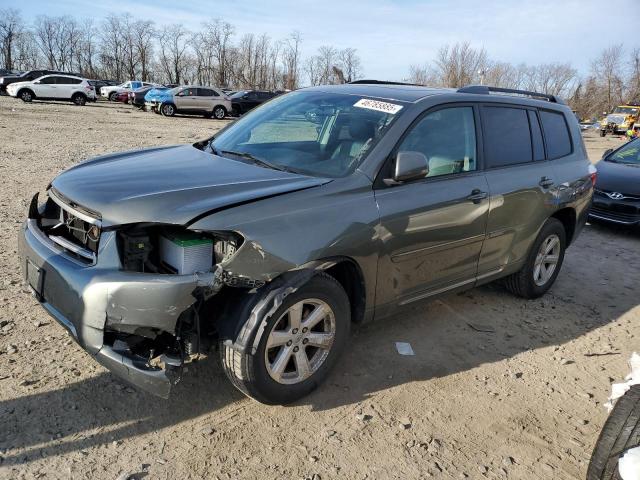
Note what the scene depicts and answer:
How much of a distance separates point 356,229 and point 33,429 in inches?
81.7

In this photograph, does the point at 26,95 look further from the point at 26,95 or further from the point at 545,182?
the point at 545,182

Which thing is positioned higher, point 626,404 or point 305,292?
point 305,292

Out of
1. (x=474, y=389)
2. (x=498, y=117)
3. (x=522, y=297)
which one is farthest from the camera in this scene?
(x=522, y=297)

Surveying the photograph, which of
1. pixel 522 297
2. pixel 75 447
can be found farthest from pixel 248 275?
pixel 522 297

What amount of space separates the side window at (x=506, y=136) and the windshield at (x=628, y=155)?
5.52m

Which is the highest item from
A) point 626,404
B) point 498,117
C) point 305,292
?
point 498,117

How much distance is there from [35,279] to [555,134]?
4585mm

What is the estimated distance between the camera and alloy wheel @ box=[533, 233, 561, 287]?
4996 millimetres

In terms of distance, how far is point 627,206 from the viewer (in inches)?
312

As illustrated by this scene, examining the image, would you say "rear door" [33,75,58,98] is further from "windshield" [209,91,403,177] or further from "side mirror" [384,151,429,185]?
"side mirror" [384,151,429,185]

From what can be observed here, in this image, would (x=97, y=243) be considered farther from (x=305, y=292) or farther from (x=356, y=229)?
(x=356, y=229)

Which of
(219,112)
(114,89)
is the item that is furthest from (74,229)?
(114,89)

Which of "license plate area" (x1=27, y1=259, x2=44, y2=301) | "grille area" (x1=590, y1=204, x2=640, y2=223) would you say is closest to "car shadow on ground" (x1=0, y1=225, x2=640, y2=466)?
"license plate area" (x1=27, y1=259, x2=44, y2=301)

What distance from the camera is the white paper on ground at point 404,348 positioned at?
3.87 meters
